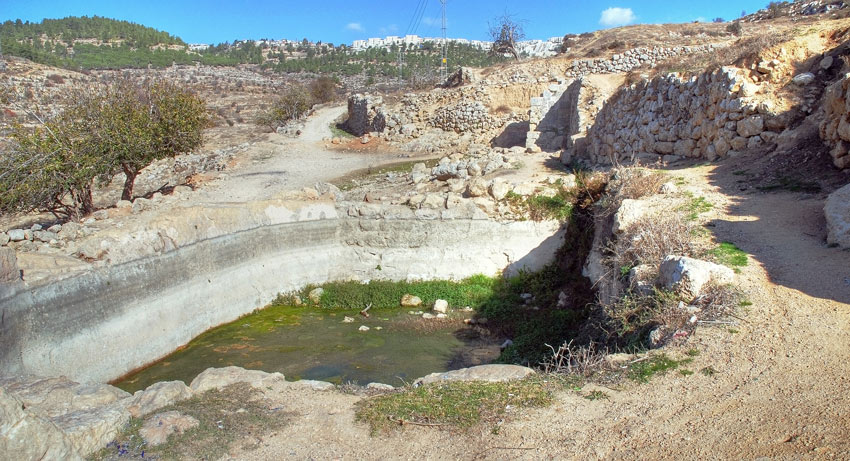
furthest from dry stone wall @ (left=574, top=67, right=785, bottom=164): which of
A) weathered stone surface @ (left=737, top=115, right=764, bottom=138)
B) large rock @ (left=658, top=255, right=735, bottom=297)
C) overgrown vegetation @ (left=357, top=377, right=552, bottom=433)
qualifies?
overgrown vegetation @ (left=357, top=377, right=552, bottom=433)

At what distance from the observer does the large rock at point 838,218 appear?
6727 millimetres

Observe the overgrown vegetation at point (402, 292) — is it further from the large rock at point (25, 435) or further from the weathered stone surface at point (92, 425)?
the large rock at point (25, 435)

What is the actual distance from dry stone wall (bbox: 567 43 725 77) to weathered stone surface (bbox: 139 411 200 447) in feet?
76.0

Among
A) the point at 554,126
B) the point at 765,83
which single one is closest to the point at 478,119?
the point at 554,126

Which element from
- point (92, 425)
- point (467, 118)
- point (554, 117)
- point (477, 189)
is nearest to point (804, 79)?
point (477, 189)

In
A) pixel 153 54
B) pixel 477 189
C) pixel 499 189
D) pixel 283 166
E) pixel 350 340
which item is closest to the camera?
pixel 350 340

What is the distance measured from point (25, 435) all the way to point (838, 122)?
11.3 metres

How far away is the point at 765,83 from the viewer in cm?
1136

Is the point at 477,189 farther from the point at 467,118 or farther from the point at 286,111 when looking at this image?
the point at 286,111

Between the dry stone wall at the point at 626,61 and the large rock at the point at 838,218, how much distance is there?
18295 mm

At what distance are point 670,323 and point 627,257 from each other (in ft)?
7.25

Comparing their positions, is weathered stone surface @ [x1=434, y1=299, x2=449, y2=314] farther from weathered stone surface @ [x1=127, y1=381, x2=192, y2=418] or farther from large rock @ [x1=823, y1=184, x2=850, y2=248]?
large rock @ [x1=823, y1=184, x2=850, y2=248]

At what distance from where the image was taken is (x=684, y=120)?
12.7 meters

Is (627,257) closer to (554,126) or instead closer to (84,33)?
(554,126)
